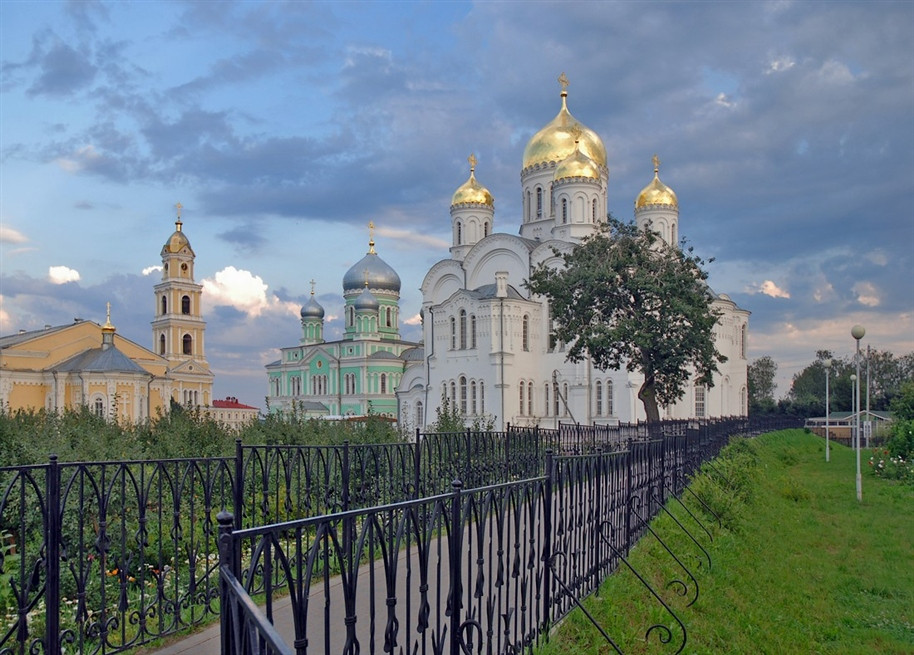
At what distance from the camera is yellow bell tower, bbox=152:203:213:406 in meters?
56.7

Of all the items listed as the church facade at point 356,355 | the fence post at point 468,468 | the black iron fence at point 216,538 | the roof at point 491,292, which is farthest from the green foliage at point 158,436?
the church facade at point 356,355

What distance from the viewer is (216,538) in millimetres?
6621

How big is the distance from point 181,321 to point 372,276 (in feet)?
51.0

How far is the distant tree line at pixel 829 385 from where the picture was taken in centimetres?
6638

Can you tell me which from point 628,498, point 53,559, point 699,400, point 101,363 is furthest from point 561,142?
point 53,559

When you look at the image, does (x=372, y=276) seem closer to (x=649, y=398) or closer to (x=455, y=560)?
(x=649, y=398)

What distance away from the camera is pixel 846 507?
1623 centimetres

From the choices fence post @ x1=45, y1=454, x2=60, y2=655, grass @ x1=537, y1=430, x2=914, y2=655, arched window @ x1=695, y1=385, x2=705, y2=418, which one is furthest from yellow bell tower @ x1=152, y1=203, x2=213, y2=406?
fence post @ x1=45, y1=454, x2=60, y2=655

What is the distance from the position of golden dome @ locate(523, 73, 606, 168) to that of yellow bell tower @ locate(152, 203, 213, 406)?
992 inches

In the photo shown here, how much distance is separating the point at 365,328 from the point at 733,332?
88.5 feet

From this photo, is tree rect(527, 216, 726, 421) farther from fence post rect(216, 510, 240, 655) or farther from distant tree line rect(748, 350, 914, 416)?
distant tree line rect(748, 350, 914, 416)

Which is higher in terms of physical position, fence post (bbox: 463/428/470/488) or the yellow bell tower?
the yellow bell tower

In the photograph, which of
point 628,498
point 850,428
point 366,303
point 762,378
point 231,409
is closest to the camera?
point 628,498

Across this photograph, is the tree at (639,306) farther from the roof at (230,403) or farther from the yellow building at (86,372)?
the roof at (230,403)
